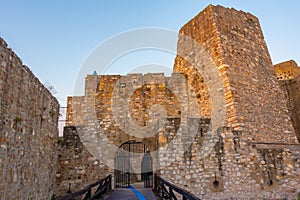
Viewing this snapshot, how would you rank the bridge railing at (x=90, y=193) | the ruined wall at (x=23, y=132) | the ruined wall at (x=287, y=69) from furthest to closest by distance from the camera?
the ruined wall at (x=287, y=69)
the ruined wall at (x=23, y=132)
the bridge railing at (x=90, y=193)

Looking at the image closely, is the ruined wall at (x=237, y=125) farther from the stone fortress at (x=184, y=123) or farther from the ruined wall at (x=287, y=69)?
the ruined wall at (x=287, y=69)

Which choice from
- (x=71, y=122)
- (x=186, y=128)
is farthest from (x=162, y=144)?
(x=71, y=122)

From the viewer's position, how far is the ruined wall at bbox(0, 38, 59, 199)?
4.70 m

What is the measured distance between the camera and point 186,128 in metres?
8.36

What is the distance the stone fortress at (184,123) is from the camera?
5836 mm

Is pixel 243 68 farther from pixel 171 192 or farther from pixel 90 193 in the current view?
pixel 90 193

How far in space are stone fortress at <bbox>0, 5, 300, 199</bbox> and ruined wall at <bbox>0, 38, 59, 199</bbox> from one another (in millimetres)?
24

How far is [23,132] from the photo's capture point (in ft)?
18.3

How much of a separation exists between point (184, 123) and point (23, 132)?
16.8ft

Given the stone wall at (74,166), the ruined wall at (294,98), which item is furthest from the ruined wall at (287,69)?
the stone wall at (74,166)

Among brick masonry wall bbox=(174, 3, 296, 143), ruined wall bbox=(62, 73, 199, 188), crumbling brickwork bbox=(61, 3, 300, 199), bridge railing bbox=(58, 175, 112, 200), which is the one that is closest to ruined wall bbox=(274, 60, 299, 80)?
crumbling brickwork bbox=(61, 3, 300, 199)

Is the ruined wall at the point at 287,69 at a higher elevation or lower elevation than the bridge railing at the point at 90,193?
higher

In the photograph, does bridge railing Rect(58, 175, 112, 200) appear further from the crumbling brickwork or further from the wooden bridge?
the crumbling brickwork

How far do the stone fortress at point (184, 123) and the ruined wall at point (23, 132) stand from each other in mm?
24
